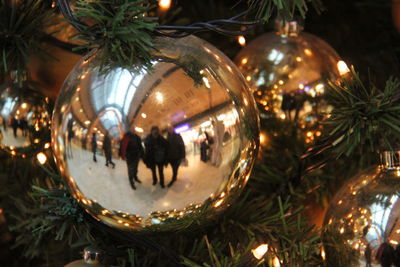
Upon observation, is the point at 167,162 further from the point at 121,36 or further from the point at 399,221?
the point at 399,221

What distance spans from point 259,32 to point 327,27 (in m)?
0.15

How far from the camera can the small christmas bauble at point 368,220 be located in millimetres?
514

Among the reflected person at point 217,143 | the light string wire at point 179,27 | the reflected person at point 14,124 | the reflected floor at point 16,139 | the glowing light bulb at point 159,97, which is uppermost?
the light string wire at point 179,27

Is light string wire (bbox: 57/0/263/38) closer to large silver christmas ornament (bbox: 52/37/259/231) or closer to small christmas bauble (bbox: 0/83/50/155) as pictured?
large silver christmas ornament (bbox: 52/37/259/231)

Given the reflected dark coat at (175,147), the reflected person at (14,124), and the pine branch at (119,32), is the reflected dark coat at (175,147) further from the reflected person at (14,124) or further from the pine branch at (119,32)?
the reflected person at (14,124)

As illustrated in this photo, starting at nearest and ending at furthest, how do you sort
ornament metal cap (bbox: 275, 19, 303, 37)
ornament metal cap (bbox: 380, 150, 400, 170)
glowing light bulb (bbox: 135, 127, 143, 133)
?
glowing light bulb (bbox: 135, 127, 143, 133) → ornament metal cap (bbox: 380, 150, 400, 170) → ornament metal cap (bbox: 275, 19, 303, 37)

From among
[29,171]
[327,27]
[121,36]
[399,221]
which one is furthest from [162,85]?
[327,27]

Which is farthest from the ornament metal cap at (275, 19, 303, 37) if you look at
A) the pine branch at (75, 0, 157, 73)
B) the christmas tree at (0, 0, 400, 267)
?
the pine branch at (75, 0, 157, 73)

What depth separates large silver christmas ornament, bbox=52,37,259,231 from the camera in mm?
445

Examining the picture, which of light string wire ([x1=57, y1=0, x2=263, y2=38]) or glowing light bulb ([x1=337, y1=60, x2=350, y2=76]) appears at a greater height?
light string wire ([x1=57, y1=0, x2=263, y2=38])

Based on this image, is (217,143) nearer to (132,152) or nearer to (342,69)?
(132,152)

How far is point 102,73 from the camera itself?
1.50 feet

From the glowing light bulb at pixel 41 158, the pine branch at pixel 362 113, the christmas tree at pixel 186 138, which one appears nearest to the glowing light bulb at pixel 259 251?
the christmas tree at pixel 186 138

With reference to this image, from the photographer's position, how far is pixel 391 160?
1.82 ft
